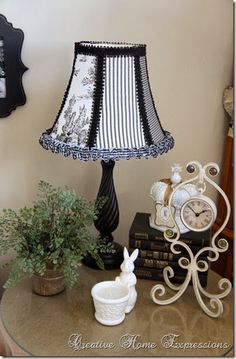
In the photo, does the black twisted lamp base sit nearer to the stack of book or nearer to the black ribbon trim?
the stack of book

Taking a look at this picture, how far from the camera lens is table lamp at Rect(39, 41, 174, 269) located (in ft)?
3.13

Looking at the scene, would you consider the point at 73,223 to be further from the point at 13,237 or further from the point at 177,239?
the point at 177,239

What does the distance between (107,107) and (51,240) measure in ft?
1.14

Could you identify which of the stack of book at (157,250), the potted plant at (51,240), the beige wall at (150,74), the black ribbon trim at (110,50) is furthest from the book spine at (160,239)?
the black ribbon trim at (110,50)

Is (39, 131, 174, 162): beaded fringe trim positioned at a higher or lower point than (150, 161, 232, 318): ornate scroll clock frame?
higher

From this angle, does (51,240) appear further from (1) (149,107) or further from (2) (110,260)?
(1) (149,107)

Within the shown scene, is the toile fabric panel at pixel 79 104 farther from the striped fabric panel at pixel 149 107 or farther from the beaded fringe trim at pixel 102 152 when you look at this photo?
the striped fabric panel at pixel 149 107

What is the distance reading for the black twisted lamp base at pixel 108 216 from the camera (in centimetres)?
112

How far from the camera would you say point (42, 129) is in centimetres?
132

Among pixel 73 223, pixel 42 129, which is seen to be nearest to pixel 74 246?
pixel 73 223

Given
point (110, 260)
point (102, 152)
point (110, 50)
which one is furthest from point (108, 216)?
point (110, 50)

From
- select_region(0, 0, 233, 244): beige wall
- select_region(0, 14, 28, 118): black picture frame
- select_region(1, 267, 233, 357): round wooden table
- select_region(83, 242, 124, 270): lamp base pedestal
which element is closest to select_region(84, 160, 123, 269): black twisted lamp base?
select_region(83, 242, 124, 270): lamp base pedestal

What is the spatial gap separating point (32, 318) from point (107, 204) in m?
0.35

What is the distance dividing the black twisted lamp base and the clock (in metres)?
0.23
